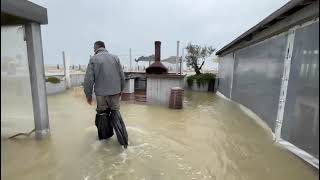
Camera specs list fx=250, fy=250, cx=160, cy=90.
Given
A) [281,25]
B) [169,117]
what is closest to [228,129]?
[169,117]

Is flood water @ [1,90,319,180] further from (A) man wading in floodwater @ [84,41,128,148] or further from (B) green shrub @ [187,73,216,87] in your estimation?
(B) green shrub @ [187,73,216,87]

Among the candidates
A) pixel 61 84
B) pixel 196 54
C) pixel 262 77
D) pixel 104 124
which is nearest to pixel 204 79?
pixel 196 54

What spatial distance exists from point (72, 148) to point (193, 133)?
7.60 feet

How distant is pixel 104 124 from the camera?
4105 millimetres

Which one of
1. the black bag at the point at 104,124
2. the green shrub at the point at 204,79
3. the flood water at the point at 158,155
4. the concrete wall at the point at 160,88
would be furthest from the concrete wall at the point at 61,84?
the black bag at the point at 104,124

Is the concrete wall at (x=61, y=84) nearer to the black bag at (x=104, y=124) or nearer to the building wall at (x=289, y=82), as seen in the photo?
the black bag at (x=104, y=124)

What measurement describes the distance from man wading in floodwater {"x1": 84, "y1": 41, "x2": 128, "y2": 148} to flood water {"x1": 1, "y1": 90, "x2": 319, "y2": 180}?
1.01ft

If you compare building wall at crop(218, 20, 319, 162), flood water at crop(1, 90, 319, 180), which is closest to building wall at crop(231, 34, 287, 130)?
building wall at crop(218, 20, 319, 162)

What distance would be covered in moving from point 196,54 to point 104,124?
15.9 metres

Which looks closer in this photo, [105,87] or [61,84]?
[105,87]

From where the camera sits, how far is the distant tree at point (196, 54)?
19.2 meters

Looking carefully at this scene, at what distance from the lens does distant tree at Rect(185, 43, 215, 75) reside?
62.8 ft

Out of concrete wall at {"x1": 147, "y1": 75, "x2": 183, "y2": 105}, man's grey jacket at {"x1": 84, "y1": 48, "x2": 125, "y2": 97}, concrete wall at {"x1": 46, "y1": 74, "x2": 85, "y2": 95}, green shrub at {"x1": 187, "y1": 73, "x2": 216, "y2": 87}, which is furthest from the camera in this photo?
green shrub at {"x1": 187, "y1": 73, "x2": 216, "y2": 87}

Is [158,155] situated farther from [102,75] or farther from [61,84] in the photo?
[61,84]
